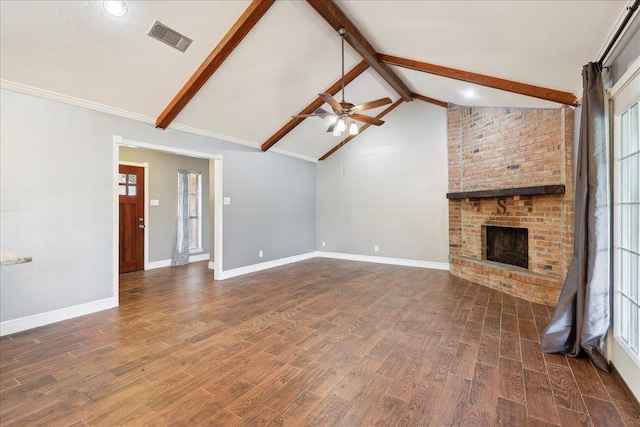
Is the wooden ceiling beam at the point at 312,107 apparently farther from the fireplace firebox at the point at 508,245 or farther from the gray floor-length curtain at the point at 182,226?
the fireplace firebox at the point at 508,245

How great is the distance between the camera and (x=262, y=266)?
609 centimetres

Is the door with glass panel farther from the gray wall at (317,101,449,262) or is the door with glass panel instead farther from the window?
the window

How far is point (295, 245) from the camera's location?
7.03 meters

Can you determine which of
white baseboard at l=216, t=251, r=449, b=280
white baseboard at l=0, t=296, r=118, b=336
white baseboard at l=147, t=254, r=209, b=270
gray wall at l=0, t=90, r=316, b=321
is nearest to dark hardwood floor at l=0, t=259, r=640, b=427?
white baseboard at l=0, t=296, r=118, b=336

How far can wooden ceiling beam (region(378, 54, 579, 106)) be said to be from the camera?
331 cm

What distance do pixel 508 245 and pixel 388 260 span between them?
244 centimetres

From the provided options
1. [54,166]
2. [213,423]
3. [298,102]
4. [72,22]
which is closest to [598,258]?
[213,423]

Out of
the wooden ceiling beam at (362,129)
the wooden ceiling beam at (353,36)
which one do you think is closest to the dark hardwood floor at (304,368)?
the wooden ceiling beam at (353,36)

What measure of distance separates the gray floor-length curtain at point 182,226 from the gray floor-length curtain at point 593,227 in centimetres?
674

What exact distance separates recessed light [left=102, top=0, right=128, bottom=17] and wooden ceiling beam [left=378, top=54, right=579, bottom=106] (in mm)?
3157

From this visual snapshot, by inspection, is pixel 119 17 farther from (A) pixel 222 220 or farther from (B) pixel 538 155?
(B) pixel 538 155

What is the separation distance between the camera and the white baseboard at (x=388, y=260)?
591cm

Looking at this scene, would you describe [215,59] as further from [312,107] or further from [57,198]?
[57,198]

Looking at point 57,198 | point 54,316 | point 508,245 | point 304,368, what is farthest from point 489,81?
point 54,316
